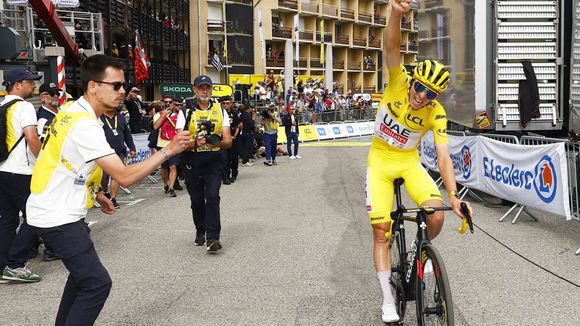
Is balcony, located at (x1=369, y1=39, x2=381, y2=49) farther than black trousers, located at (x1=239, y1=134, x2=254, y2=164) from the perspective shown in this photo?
Yes

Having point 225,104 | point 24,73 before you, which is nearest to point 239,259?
point 24,73

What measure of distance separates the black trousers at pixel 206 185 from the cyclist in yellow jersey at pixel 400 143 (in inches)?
114

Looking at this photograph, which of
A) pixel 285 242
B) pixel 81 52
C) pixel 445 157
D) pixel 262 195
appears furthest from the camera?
pixel 81 52

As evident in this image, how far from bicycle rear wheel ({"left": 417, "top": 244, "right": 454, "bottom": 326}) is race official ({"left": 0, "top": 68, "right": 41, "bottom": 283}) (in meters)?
3.95

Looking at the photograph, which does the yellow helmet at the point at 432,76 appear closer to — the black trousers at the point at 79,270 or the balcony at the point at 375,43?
the black trousers at the point at 79,270

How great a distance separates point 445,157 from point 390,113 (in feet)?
2.04

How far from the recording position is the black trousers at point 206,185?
7.33m

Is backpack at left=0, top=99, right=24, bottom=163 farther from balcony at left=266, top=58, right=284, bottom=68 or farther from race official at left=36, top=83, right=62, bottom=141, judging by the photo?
balcony at left=266, top=58, right=284, bottom=68

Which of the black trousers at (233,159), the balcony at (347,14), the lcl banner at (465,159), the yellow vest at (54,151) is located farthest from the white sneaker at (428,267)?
the balcony at (347,14)

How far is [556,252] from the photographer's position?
7125 mm

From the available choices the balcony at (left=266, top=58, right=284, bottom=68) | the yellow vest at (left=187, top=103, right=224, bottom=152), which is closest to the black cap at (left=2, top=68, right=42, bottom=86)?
the yellow vest at (left=187, top=103, right=224, bottom=152)

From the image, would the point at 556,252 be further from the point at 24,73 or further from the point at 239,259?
the point at 24,73

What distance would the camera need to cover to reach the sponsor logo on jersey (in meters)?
7.98

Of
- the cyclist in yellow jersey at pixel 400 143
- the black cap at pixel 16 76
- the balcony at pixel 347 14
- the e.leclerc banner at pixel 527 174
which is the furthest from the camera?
the balcony at pixel 347 14
